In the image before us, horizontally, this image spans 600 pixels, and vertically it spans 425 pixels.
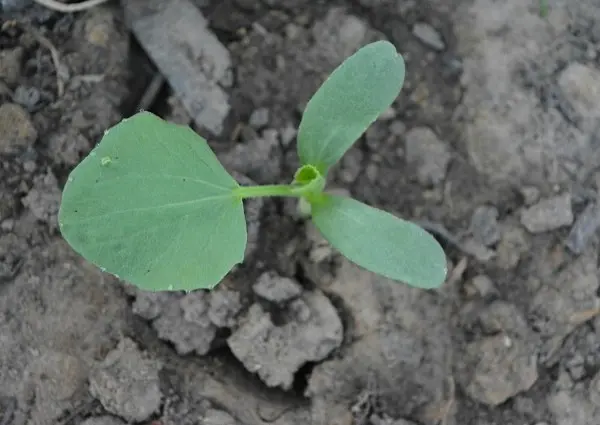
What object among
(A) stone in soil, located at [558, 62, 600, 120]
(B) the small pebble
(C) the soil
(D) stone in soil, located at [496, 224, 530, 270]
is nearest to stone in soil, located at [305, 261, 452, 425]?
(C) the soil

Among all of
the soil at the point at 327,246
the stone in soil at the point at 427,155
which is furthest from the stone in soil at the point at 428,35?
the stone in soil at the point at 427,155

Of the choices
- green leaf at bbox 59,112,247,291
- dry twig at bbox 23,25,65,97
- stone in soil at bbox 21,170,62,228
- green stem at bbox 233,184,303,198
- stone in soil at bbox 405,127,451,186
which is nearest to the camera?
green leaf at bbox 59,112,247,291

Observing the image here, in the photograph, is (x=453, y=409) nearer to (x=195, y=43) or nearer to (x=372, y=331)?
(x=372, y=331)

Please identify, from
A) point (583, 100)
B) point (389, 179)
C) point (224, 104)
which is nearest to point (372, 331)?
point (389, 179)

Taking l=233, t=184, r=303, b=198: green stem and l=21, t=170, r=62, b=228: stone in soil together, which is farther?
l=21, t=170, r=62, b=228: stone in soil

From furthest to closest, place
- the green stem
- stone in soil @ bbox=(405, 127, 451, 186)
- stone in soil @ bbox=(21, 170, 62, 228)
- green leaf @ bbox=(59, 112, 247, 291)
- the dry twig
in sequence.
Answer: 1. stone in soil @ bbox=(405, 127, 451, 186)
2. the dry twig
3. stone in soil @ bbox=(21, 170, 62, 228)
4. the green stem
5. green leaf @ bbox=(59, 112, 247, 291)

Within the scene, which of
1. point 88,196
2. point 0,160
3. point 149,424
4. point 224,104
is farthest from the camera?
point 224,104

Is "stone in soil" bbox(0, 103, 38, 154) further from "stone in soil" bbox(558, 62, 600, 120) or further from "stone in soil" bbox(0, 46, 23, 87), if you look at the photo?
"stone in soil" bbox(558, 62, 600, 120)
